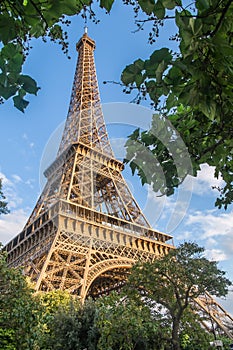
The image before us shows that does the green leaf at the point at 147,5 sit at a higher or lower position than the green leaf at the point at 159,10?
higher

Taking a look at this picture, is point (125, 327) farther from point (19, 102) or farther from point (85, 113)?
point (85, 113)

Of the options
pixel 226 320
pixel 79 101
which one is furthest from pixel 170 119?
pixel 79 101

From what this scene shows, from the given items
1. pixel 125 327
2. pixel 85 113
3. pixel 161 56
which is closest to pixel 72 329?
pixel 125 327

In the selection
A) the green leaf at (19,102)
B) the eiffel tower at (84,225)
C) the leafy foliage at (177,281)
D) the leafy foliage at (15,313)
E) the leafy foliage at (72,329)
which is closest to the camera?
the green leaf at (19,102)

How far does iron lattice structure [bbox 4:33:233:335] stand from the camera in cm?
1922

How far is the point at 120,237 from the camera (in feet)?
80.1

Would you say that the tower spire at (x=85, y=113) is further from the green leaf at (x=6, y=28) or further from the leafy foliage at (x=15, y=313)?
the green leaf at (x=6, y=28)

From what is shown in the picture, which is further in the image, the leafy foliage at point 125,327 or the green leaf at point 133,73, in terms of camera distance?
the leafy foliage at point 125,327

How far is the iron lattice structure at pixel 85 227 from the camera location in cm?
1922

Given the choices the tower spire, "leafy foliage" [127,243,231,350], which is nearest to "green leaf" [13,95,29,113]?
"leafy foliage" [127,243,231,350]

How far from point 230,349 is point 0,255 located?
57.3 ft

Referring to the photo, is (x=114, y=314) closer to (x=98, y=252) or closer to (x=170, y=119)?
(x=98, y=252)

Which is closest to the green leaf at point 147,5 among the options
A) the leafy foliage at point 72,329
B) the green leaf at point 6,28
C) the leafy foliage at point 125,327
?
the green leaf at point 6,28

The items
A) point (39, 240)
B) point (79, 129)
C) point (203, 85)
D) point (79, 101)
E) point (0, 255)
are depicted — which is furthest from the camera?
point (79, 101)
